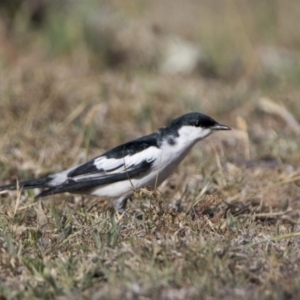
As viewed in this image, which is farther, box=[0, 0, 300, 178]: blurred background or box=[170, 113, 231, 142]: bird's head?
box=[0, 0, 300, 178]: blurred background

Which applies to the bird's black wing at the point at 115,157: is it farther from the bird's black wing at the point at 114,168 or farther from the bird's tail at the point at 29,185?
the bird's tail at the point at 29,185

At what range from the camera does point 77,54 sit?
9.31 metres

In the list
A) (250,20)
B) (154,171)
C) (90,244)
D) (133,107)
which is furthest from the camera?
(250,20)

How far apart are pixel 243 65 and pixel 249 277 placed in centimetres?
614

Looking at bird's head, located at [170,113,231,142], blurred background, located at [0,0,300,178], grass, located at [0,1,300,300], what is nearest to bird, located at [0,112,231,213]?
bird's head, located at [170,113,231,142]

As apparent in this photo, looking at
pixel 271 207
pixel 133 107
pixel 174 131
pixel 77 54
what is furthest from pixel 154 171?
pixel 77 54

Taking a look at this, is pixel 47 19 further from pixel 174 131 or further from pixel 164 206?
pixel 164 206

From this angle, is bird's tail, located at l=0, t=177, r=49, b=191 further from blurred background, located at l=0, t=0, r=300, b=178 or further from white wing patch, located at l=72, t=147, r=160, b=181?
blurred background, located at l=0, t=0, r=300, b=178

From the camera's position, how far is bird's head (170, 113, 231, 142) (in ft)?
18.2

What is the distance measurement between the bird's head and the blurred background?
3.21ft

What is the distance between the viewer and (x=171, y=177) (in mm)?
6254

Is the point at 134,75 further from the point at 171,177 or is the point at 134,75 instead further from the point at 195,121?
the point at 195,121

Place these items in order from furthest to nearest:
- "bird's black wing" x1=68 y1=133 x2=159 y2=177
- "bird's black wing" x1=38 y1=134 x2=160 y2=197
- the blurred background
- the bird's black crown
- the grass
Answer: the blurred background < the bird's black crown < "bird's black wing" x1=68 y1=133 x2=159 y2=177 < "bird's black wing" x1=38 y1=134 x2=160 y2=197 < the grass

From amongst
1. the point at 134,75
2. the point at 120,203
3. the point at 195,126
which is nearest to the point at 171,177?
the point at 195,126
